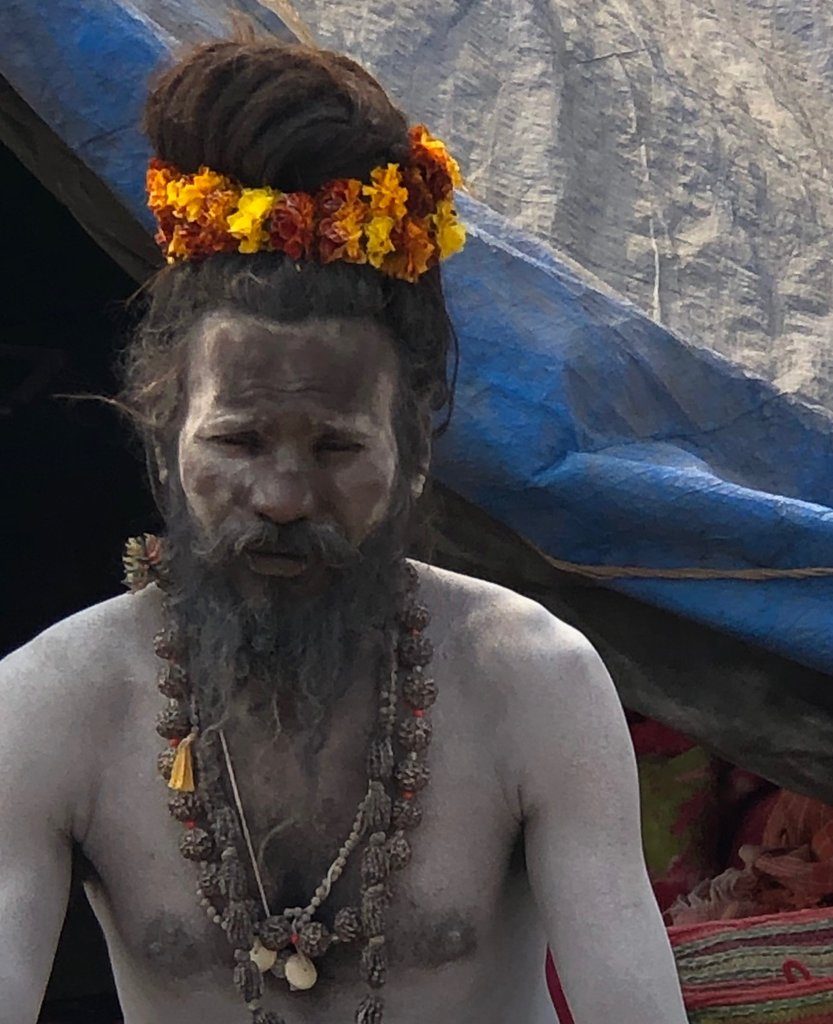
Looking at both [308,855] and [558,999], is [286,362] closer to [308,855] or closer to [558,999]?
[308,855]

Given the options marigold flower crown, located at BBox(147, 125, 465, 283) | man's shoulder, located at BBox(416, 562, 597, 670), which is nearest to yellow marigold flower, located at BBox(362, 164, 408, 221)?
marigold flower crown, located at BBox(147, 125, 465, 283)

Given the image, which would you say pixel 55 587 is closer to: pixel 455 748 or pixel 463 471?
pixel 463 471

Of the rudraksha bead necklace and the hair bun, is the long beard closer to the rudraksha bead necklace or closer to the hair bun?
the rudraksha bead necklace

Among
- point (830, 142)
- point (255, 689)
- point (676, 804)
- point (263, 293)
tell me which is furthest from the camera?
point (830, 142)

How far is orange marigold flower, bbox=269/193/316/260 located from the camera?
1441 millimetres

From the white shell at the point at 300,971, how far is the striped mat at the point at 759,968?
76 centimetres

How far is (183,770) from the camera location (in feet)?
5.14

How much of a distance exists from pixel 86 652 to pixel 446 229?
487mm

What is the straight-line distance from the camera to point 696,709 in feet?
6.93

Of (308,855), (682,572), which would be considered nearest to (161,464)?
(308,855)

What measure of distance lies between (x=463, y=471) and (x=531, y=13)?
128 cm

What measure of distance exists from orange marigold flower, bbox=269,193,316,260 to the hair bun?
25 mm

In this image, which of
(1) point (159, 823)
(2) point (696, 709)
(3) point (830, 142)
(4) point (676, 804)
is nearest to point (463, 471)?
(2) point (696, 709)

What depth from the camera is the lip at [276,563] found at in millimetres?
1466
